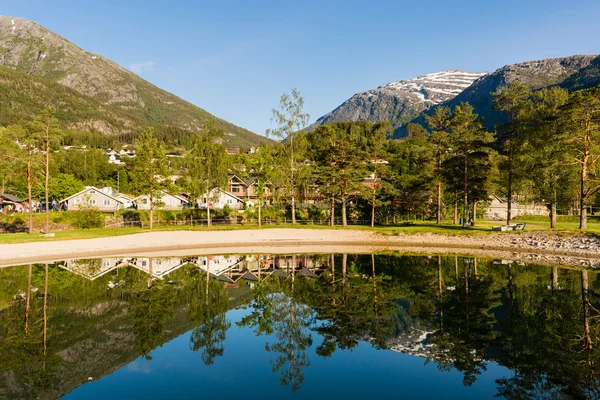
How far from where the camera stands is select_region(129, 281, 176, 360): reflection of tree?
49.1 feet

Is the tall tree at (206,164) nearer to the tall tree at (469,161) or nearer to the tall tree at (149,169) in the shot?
the tall tree at (149,169)

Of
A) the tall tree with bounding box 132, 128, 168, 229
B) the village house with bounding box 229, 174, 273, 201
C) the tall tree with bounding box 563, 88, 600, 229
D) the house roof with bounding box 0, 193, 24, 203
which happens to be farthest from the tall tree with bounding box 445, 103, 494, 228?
the house roof with bounding box 0, 193, 24, 203

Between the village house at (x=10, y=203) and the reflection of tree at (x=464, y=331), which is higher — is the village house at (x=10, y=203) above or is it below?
above

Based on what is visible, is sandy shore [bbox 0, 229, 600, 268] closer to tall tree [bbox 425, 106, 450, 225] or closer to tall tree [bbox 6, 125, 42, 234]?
tall tree [bbox 425, 106, 450, 225]

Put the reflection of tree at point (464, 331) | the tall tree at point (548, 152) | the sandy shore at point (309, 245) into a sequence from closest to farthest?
1. the reflection of tree at point (464, 331)
2. the sandy shore at point (309, 245)
3. the tall tree at point (548, 152)

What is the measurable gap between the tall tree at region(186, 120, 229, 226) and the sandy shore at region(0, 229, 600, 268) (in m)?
9.42

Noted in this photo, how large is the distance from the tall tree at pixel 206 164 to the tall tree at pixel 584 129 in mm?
39649


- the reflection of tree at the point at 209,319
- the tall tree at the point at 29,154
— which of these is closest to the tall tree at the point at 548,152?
the reflection of tree at the point at 209,319

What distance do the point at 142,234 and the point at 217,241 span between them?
871 cm

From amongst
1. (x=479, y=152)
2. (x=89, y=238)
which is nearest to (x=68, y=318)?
(x=89, y=238)

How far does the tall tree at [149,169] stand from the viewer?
50125 mm

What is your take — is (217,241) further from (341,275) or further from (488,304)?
(488,304)

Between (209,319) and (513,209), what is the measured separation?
65.2 metres

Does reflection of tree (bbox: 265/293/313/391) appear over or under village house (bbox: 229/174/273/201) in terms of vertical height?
under
